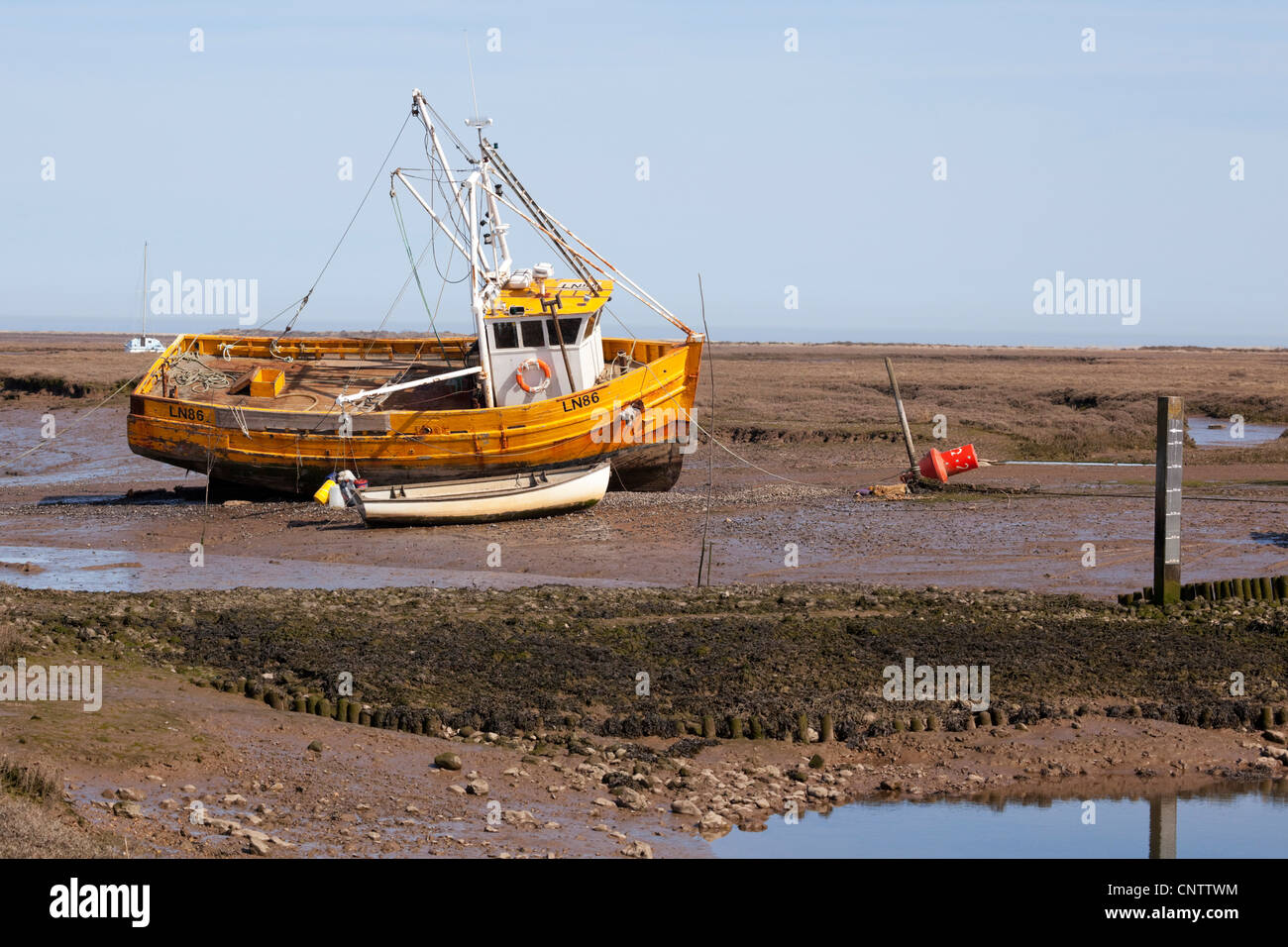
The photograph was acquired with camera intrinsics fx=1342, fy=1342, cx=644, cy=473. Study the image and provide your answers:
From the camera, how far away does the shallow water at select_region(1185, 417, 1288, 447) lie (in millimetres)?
37750

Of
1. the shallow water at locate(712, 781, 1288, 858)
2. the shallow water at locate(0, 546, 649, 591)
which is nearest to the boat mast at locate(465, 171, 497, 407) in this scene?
the shallow water at locate(0, 546, 649, 591)

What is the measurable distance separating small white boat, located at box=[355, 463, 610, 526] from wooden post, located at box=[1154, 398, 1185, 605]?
12.6m

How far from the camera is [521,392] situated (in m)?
28.7

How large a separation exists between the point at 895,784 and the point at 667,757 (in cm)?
199

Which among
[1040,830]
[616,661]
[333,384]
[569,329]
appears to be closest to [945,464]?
[569,329]

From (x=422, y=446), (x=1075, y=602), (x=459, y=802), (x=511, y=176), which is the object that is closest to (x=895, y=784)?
(x=459, y=802)

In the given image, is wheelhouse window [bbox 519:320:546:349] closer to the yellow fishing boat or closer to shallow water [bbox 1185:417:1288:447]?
the yellow fishing boat

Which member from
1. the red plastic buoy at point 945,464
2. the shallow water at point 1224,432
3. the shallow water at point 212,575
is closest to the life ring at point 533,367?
the shallow water at point 212,575

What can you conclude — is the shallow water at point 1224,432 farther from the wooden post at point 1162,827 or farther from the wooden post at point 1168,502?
the wooden post at point 1162,827

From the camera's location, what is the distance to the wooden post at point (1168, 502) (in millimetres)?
16891

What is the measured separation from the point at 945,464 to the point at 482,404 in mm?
9989

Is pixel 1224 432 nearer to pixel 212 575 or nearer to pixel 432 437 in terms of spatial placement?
pixel 432 437

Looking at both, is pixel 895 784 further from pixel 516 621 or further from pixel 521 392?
pixel 521 392

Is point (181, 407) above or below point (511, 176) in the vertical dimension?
below
